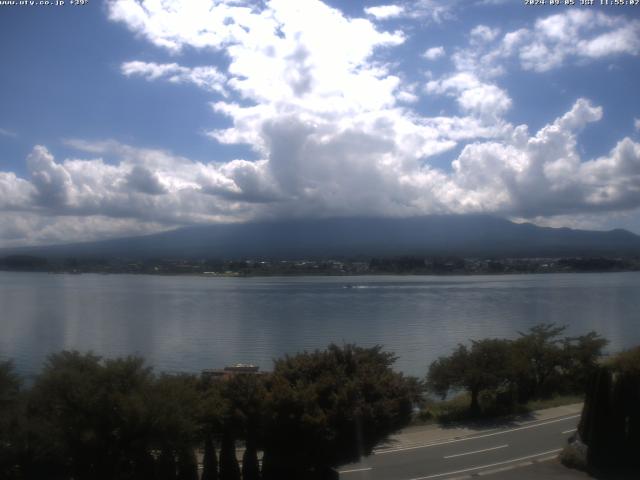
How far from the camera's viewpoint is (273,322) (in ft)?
128

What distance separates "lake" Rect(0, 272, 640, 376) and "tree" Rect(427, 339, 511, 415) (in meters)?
3.57

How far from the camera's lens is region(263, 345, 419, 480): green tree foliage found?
363 inches

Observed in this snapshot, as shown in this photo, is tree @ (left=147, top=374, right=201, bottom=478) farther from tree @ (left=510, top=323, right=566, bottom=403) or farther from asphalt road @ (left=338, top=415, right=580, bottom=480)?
tree @ (left=510, top=323, right=566, bottom=403)

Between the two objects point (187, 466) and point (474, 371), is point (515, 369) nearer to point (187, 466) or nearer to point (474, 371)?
point (474, 371)

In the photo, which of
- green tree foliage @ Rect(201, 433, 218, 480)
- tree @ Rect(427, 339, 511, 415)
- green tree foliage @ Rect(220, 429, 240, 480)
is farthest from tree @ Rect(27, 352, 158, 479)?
tree @ Rect(427, 339, 511, 415)

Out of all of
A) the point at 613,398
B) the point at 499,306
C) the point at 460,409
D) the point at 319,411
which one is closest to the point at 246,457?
the point at 319,411

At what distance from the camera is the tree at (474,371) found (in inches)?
667

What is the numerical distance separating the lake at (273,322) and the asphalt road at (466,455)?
744 cm

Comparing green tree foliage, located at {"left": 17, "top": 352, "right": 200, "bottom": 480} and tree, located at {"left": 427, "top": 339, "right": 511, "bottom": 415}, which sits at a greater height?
green tree foliage, located at {"left": 17, "top": 352, "right": 200, "bottom": 480}

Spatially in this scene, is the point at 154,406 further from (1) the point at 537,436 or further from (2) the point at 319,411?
(1) the point at 537,436

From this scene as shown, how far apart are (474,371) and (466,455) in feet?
17.7

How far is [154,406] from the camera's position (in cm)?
837

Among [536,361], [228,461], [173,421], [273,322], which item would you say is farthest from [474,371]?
[273,322]

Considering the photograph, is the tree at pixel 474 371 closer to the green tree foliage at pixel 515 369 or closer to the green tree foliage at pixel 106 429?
the green tree foliage at pixel 515 369
